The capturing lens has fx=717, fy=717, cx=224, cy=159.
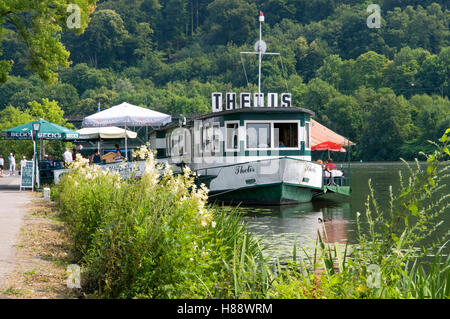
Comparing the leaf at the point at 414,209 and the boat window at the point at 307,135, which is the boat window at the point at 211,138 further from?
the leaf at the point at 414,209

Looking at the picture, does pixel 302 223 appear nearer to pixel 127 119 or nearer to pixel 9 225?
pixel 9 225

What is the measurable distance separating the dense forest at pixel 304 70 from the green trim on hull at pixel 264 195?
81.9 m

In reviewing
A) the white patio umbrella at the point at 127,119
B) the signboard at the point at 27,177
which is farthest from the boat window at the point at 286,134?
the signboard at the point at 27,177

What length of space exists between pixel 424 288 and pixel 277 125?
20041 mm

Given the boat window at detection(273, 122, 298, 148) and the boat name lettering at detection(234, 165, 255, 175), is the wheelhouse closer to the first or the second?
the boat window at detection(273, 122, 298, 148)

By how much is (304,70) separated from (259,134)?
5783 inches

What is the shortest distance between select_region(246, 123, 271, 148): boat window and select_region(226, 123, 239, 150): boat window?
429 millimetres

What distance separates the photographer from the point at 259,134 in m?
26.0

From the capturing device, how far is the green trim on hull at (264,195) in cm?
2506

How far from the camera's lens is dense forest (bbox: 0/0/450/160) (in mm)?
113562

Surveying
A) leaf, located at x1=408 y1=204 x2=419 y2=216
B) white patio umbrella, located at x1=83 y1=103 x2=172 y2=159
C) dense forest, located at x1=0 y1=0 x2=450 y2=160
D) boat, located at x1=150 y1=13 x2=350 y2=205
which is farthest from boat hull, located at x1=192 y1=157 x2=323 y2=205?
Result: dense forest, located at x1=0 y1=0 x2=450 y2=160

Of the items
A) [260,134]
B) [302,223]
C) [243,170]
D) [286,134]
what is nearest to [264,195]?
[243,170]

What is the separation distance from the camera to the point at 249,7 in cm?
18912
